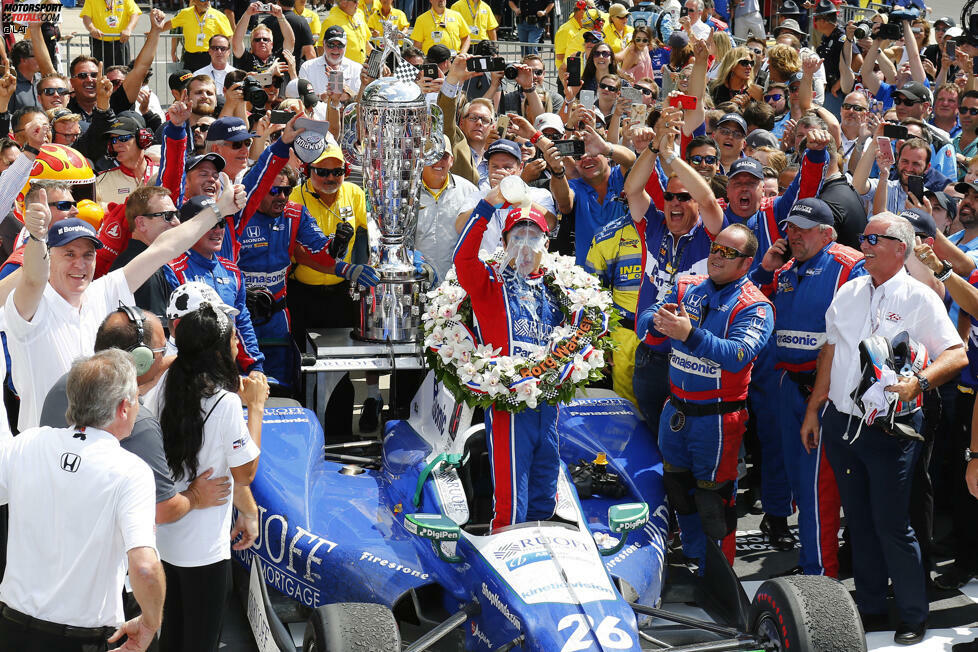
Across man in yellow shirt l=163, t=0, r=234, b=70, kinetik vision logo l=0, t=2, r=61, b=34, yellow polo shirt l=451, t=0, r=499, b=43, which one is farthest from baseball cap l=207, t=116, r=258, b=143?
yellow polo shirt l=451, t=0, r=499, b=43

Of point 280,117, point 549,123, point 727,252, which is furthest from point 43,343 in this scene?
point 549,123

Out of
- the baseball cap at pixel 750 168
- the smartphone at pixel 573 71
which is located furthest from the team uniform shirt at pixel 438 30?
the baseball cap at pixel 750 168

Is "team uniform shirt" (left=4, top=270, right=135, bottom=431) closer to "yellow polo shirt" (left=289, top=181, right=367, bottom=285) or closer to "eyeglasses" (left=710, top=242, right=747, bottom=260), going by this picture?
"yellow polo shirt" (left=289, top=181, right=367, bottom=285)

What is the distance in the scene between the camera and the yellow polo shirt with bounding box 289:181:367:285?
8.24 metres

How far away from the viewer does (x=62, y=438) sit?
3.80 meters

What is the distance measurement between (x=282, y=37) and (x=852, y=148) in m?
6.78

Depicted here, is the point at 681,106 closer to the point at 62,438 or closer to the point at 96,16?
the point at 62,438

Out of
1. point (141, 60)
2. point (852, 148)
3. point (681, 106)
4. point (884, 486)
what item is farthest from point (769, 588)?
point (141, 60)

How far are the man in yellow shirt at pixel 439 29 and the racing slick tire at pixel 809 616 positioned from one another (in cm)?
1027

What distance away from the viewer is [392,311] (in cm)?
756

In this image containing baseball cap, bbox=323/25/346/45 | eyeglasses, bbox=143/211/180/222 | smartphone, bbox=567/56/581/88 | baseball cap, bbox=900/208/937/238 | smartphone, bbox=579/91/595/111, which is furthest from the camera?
smartphone, bbox=567/56/581/88

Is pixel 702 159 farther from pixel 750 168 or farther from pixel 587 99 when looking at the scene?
pixel 587 99

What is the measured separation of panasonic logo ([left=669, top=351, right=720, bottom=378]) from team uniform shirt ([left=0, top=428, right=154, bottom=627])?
3.30 m

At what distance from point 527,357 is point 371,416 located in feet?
7.74
